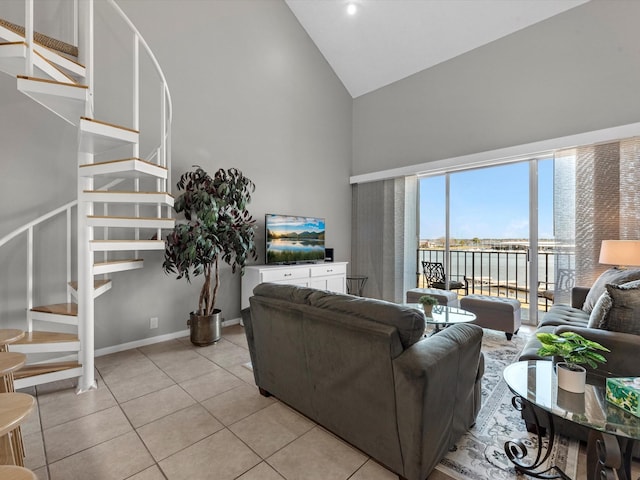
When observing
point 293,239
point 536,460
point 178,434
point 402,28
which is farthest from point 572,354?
point 402,28

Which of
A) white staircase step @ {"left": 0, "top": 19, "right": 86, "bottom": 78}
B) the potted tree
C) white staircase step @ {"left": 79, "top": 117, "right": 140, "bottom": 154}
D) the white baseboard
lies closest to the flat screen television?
the potted tree

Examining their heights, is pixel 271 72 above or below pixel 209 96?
above

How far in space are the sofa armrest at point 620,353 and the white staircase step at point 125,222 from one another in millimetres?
3148

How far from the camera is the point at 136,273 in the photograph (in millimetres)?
3207

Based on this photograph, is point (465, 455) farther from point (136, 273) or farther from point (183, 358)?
point (136, 273)

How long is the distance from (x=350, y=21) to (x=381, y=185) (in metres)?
2.55

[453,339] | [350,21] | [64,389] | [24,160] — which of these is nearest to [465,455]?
[453,339]

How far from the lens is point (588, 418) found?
3.83 feet

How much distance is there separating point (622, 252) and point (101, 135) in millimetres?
4668

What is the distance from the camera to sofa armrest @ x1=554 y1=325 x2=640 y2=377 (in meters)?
1.60

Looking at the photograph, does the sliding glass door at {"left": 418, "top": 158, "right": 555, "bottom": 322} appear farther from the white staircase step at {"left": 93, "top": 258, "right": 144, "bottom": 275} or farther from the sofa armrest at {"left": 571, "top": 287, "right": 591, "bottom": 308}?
the white staircase step at {"left": 93, "top": 258, "right": 144, "bottom": 275}

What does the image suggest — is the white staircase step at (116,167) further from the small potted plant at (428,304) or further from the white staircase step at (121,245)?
the small potted plant at (428,304)

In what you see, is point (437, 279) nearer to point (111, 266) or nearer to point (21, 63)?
point (111, 266)

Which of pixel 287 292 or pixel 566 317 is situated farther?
pixel 566 317
